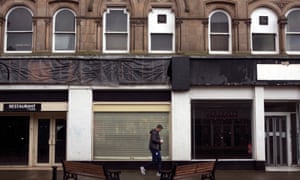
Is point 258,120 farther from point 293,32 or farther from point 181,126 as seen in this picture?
point 293,32

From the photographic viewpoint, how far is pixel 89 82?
1800 cm

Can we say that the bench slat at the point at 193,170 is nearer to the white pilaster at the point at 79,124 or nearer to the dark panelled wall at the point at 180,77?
the dark panelled wall at the point at 180,77

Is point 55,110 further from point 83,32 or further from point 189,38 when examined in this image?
point 189,38

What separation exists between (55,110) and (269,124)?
29.0 ft

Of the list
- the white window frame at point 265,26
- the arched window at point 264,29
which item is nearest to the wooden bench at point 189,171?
the arched window at point 264,29

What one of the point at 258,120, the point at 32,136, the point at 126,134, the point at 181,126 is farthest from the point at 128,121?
the point at 258,120

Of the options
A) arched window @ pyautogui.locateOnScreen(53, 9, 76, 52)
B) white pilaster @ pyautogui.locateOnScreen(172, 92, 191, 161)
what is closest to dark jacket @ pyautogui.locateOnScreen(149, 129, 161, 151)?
Result: white pilaster @ pyautogui.locateOnScreen(172, 92, 191, 161)

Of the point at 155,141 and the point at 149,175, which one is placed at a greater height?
the point at 155,141

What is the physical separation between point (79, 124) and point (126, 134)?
193 centimetres

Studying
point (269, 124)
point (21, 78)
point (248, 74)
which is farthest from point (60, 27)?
point (269, 124)

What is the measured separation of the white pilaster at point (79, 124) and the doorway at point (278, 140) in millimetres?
7320

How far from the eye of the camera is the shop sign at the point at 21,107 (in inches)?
714

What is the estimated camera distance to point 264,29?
61.7ft

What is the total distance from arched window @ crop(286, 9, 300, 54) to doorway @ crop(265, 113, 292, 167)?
108 inches
